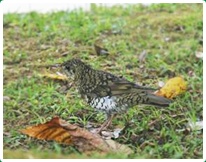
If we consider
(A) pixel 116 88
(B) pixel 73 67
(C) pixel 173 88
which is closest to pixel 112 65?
(C) pixel 173 88

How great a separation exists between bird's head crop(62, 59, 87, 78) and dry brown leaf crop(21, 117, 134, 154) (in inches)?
19.3

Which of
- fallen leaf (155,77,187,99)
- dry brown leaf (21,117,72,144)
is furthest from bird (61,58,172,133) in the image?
fallen leaf (155,77,187,99)

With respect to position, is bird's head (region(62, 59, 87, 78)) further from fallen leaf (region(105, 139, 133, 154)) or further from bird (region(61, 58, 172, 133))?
fallen leaf (region(105, 139, 133, 154))

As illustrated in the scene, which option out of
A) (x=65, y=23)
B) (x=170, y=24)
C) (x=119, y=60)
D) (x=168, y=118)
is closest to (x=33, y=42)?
(x=65, y=23)

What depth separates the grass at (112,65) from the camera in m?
5.85

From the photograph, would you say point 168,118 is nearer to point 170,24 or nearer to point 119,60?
point 119,60

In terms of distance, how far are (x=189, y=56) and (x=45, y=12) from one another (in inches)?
90.7

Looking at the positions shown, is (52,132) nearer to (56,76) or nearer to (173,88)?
(56,76)

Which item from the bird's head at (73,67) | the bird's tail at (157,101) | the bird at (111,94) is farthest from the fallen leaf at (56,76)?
the bird's tail at (157,101)

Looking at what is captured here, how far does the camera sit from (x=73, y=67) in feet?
19.9

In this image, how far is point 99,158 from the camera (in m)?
5.37

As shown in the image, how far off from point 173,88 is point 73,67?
1.19m

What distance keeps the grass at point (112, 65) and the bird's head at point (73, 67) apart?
0.41m

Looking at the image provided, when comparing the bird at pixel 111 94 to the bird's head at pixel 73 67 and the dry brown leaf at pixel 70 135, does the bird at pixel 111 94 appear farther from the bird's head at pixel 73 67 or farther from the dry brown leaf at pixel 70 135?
the dry brown leaf at pixel 70 135
